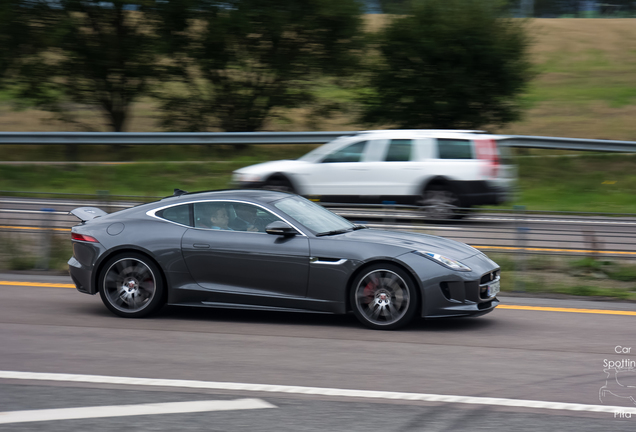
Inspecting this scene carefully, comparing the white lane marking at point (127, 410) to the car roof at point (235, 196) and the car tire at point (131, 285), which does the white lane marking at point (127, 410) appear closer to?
the car tire at point (131, 285)

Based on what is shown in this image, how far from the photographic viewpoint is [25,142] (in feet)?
59.0

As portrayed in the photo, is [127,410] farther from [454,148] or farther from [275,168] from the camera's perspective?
[454,148]

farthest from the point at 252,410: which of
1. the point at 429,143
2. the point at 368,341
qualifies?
the point at 429,143

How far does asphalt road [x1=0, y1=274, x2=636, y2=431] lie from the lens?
184 inches

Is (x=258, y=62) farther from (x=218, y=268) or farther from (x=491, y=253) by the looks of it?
(x=218, y=268)

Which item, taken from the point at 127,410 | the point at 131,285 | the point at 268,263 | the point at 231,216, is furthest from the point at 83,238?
the point at 127,410

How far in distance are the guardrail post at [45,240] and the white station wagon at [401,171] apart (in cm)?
453

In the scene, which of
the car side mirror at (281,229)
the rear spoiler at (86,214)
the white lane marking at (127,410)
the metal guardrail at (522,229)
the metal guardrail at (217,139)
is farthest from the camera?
the metal guardrail at (217,139)

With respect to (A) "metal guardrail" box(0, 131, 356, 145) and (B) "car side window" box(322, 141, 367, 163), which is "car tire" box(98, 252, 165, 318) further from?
(A) "metal guardrail" box(0, 131, 356, 145)

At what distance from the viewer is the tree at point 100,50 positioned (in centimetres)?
2066

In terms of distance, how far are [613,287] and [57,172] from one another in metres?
12.9

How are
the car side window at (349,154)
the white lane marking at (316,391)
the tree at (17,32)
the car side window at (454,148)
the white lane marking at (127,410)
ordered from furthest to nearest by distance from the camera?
the tree at (17,32)
the car side window at (349,154)
the car side window at (454,148)
the white lane marking at (316,391)
the white lane marking at (127,410)

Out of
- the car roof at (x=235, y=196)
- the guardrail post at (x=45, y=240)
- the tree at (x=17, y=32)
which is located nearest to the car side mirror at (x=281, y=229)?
the car roof at (x=235, y=196)

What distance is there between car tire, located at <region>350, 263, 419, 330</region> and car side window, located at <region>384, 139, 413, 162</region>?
7.28 metres
